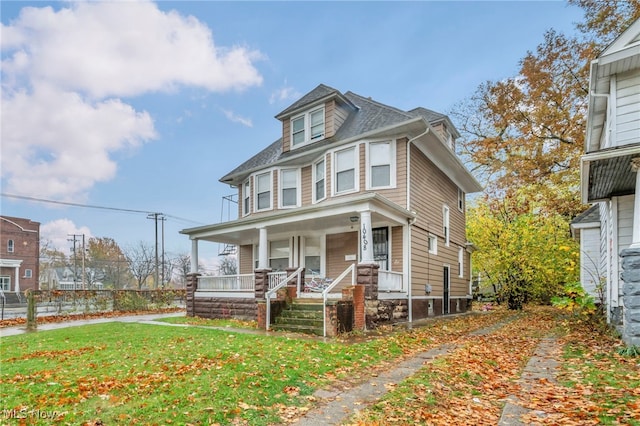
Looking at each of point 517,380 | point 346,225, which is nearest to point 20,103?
point 346,225

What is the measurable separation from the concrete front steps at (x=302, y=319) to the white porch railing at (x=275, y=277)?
1.49 metres

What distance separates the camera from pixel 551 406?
4.16 m

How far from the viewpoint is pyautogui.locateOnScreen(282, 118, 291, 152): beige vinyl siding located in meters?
16.4

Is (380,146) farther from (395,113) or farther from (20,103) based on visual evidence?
(20,103)

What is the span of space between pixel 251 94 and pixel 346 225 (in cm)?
1304

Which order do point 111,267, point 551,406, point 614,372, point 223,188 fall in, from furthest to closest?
point 111,267 < point 223,188 < point 614,372 < point 551,406

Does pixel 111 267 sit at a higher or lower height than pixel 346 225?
lower

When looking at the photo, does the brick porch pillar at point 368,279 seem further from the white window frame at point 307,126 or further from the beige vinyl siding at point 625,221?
the white window frame at point 307,126

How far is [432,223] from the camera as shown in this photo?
14539mm

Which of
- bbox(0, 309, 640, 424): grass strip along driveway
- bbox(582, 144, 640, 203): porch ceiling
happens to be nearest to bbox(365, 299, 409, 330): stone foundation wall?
bbox(0, 309, 640, 424): grass strip along driveway

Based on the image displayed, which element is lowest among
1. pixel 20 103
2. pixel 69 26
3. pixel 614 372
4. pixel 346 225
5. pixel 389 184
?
pixel 614 372

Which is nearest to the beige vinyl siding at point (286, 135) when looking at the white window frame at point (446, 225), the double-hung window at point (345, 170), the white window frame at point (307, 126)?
the white window frame at point (307, 126)

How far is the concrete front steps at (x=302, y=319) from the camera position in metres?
9.77

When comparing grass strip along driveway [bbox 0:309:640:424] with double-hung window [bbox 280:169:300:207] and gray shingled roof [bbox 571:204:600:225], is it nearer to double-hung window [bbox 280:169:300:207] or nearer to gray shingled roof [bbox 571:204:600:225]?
gray shingled roof [bbox 571:204:600:225]
